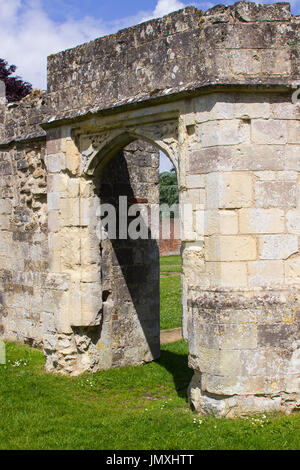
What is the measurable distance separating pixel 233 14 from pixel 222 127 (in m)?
1.19

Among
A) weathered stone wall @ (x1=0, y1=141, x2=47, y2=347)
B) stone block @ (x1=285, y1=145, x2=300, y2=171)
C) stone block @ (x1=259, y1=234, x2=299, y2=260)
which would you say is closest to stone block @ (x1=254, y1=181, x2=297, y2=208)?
stone block @ (x1=285, y1=145, x2=300, y2=171)

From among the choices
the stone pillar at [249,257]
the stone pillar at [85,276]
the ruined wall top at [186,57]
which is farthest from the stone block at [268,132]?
the stone pillar at [85,276]

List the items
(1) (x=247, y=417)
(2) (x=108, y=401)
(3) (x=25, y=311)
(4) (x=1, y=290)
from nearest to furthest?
1. (1) (x=247, y=417)
2. (2) (x=108, y=401)
3. (3) (x=25, y=311)
4. (4) (x=1, y=290)

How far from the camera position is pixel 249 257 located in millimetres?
5719

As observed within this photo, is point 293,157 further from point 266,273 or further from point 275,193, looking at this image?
point 266,273

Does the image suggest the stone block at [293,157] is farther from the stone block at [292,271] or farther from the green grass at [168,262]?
the green grass at [168,262]

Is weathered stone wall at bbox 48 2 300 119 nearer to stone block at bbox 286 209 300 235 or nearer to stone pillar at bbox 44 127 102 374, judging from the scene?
stone pillar at bbox 44 127 102 374

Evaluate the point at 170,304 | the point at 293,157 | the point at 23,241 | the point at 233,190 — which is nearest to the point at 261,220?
the point at 233,190

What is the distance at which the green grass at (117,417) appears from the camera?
512 cm

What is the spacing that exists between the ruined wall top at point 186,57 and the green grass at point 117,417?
136 inches

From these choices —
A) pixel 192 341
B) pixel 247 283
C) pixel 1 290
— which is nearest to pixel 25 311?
pixel 1 290

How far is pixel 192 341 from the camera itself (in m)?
5.91

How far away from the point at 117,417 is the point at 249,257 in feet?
7.32
